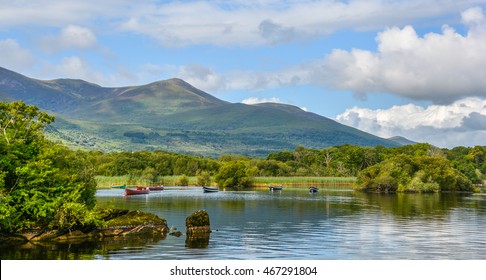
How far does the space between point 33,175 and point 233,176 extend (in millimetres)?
121732

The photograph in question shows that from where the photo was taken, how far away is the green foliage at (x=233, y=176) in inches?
6521

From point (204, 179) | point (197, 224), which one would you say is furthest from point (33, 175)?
point (204, 179)

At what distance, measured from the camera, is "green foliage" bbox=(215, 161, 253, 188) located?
16562 cm

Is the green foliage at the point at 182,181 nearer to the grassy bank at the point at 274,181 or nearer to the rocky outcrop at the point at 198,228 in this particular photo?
the grassy bank at the point at 274,181

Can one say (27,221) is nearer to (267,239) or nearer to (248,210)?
(267,239)

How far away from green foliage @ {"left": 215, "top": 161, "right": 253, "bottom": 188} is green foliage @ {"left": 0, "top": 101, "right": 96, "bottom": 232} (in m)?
114

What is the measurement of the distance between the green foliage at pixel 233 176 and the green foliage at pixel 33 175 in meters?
114

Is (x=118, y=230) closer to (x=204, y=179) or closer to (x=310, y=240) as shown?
(x=310, y=240)

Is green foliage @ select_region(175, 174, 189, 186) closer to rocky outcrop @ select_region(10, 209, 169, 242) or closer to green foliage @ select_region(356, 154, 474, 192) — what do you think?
green foliage @ select_region(356, 154, 474, 192)

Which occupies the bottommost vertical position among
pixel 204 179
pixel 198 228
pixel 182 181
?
pixel 198 228

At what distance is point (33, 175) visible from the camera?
45125 millimetres

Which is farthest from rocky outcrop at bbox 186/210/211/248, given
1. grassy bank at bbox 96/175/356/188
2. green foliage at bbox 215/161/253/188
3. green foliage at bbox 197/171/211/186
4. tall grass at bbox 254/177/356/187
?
green foliage at bbox 197/171/211/186

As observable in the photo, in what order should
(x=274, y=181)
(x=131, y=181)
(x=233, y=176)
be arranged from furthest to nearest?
(x=274, y=181) → (x=131, y=181) → (x=233, y=176)

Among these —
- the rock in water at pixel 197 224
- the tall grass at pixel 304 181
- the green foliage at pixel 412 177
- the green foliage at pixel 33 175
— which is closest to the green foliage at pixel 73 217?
the green foliage at pixel 33 175
